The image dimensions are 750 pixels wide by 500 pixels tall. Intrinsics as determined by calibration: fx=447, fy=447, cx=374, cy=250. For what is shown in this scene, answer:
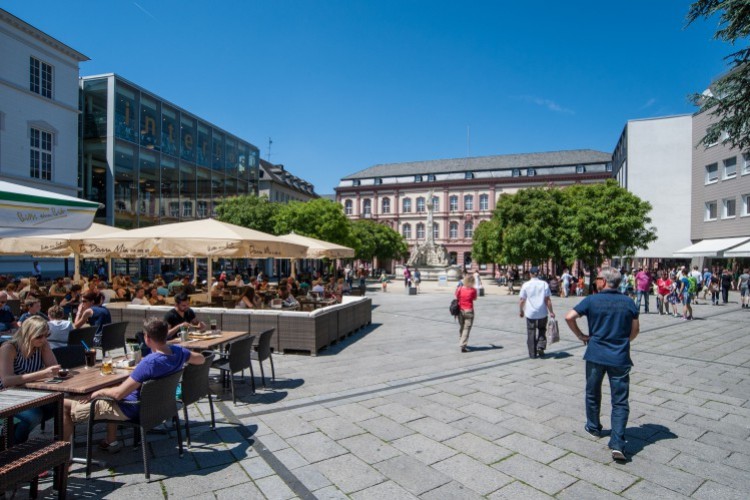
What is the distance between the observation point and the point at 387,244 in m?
54.6

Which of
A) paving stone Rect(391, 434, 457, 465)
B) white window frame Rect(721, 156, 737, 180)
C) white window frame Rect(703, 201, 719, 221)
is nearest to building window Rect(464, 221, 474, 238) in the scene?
white window frame Rect(703, 201, 719, 221)

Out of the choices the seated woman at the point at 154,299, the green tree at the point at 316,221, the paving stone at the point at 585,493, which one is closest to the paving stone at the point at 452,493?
the paving stone at the point at 585,493

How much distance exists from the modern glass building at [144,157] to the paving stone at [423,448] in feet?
96.2

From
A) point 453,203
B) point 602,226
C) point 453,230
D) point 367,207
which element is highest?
point 453,203

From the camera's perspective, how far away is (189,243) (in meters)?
8.70

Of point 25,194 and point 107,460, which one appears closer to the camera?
point 107,460

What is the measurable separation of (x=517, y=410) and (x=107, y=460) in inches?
178

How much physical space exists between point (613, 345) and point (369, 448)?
8.62 ft

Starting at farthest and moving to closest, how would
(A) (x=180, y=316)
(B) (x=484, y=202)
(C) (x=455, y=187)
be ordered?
(C) (x=455, y=187) → (B) (x=484, y=202) → (A) (x=180, y=316)

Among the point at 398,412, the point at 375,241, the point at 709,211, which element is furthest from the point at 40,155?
the point at 709,211

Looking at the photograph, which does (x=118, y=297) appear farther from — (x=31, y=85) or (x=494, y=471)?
(x=31, y=85)

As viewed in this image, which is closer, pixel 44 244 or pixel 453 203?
pixel 44 244

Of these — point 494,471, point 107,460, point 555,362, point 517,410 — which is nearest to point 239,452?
point 107,460

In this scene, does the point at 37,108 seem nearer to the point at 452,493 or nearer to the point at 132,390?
the point at 132,390
